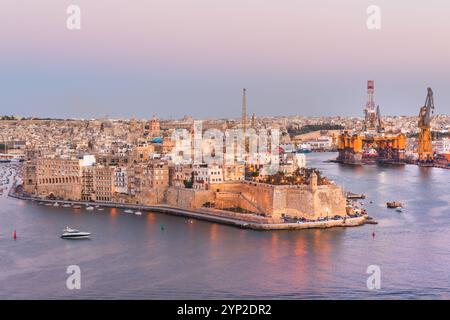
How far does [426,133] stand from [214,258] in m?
16.5

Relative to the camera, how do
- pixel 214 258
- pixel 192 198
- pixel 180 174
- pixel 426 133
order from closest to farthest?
pixel 214 258
pixel 192 198
pixel 180 174
pixel 426 133

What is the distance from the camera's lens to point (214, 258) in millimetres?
6641

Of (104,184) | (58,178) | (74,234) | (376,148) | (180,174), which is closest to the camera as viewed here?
(74,234)

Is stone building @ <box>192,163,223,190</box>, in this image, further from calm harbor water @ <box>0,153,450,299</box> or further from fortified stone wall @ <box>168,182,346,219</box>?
calm harbor water @ <box>0,153,450,299</box>

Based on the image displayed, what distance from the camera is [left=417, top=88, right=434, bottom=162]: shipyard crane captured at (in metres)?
21.5

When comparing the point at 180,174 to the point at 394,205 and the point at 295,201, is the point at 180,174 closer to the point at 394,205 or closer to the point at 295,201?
the point at 295,201

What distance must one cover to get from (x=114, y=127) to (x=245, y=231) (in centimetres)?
2229

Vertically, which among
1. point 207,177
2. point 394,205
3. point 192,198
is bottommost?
point 394,205

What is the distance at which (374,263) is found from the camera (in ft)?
21.1

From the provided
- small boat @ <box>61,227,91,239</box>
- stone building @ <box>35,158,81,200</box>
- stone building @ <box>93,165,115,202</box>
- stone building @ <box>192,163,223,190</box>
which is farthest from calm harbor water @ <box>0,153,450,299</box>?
stone building @ <box>35,158,81,200</box>

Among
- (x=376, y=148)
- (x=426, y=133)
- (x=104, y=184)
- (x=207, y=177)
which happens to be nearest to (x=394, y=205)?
(x=207, y=177)

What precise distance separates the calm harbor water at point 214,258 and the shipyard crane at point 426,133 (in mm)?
11976

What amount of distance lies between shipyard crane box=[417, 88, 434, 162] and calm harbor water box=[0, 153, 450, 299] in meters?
12.0
